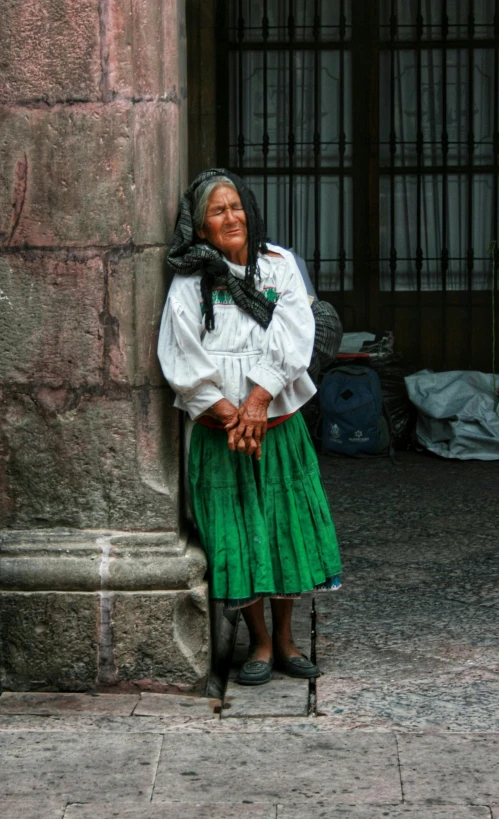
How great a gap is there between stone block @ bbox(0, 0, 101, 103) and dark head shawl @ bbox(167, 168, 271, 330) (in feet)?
1.45

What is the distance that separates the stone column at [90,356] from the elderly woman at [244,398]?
0.09 m

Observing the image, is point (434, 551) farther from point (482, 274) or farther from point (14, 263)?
point (482, 274)

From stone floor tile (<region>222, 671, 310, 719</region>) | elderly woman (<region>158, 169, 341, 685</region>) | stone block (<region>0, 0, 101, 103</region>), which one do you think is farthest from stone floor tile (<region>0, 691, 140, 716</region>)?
stone block (<region>0, 0, 101, 103</region>)

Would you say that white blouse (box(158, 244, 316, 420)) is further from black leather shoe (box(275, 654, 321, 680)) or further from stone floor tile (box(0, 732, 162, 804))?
stone floor tile (box(0, 732, 162, 804))

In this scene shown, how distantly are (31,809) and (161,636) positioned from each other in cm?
85

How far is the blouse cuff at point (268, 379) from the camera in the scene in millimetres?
3902

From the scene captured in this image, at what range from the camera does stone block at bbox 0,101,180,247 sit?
3.90 m

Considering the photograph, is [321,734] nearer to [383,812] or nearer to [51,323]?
[383,812]

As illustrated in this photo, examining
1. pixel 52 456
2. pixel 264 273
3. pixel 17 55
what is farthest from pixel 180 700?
pixel 17 55

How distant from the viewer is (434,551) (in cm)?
582

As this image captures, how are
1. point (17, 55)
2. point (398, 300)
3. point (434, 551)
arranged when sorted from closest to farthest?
point (17, 55) → point (434, 551) → point (398, 300)

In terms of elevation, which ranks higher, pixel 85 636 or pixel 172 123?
pixel 172 123

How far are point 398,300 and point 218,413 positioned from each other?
16.6 feet

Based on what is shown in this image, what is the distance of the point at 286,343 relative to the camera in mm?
3912
